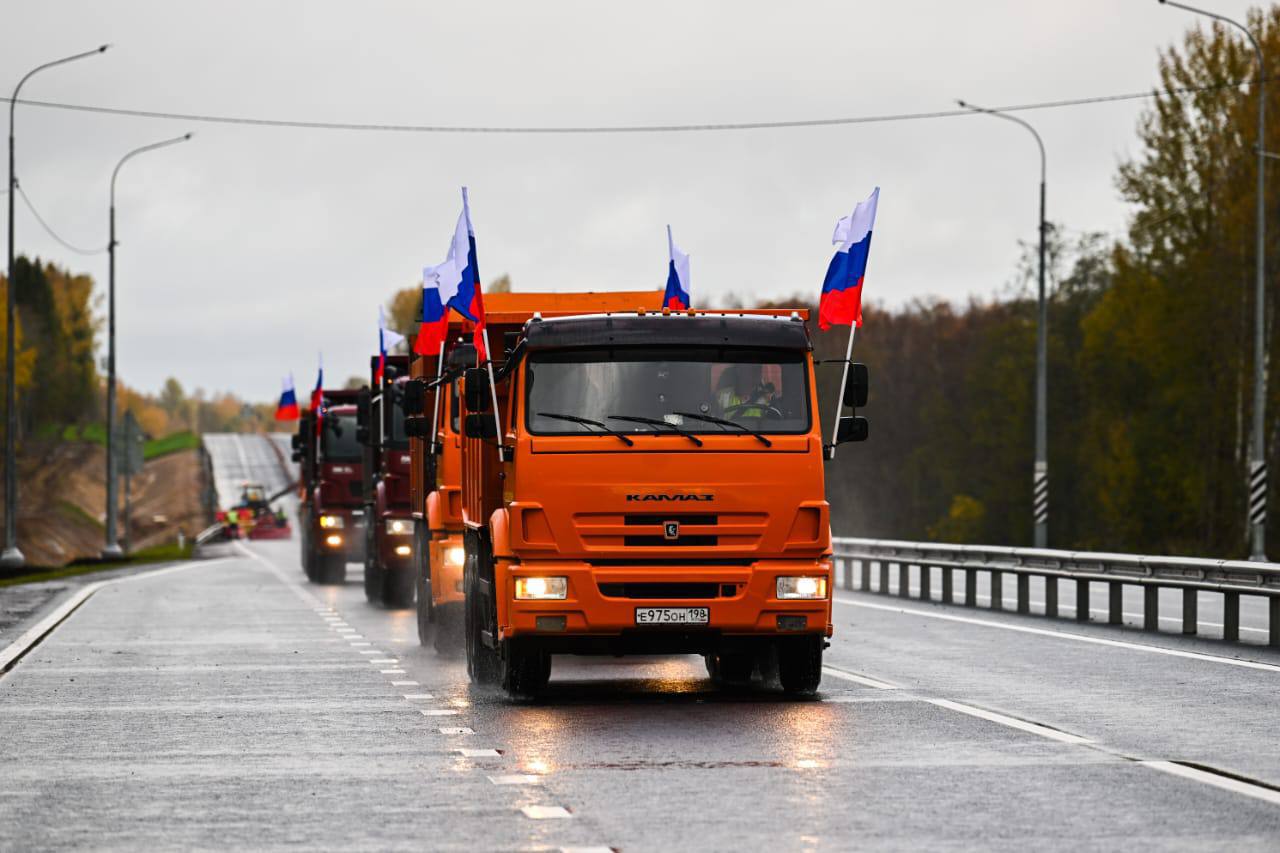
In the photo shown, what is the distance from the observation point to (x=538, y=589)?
15.3 metres

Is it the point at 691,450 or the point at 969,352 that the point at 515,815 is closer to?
the point at 691,450

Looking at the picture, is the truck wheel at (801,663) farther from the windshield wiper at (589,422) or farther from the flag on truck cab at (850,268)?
the flag on truck cab at (850,268)

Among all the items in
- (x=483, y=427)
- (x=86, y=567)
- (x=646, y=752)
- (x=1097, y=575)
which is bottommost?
(x=86, y=567)

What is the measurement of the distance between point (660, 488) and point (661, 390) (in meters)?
0.70

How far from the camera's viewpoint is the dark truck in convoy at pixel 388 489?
30609 mm

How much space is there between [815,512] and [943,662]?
5037mm

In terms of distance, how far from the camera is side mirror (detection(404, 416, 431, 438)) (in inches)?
928

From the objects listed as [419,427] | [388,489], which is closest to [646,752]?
[419,427]

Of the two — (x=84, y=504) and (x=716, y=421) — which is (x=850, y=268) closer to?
(x=716, y=421)

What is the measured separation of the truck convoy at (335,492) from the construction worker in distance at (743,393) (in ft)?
79.5

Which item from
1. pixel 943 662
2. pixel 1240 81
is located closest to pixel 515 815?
pixel 943 662

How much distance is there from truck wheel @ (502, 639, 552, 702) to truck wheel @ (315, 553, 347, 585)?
25495 mm

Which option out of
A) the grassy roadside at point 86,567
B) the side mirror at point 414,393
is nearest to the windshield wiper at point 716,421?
the side mirror at point 414,393

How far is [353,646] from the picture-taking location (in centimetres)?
2322
